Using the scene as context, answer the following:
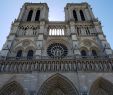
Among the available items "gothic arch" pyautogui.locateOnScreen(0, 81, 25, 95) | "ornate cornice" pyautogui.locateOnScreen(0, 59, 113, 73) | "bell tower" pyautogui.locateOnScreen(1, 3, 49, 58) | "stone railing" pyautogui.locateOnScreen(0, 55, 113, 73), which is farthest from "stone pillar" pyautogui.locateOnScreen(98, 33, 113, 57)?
"gothic arch" pyautogui.locateOnScreen(0, 81, 25, 95)

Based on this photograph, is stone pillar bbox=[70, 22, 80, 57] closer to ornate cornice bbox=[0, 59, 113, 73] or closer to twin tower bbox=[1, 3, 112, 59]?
twin tower bbox=[1, 3, 112, 59]

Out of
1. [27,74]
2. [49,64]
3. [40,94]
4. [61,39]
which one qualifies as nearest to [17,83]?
[27,74]

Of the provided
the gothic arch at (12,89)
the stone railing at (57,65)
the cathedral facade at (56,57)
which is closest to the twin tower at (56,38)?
the cathedral facade at (56,57)

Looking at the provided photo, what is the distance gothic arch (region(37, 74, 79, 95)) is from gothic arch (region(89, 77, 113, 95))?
2131mm

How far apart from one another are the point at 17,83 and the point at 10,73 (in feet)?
4.40

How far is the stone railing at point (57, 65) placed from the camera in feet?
53.1

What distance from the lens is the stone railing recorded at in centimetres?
1619

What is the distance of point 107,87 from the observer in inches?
615

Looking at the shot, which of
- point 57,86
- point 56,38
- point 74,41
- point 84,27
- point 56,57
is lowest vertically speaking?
point 57,86

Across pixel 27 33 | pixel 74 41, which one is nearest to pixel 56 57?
pixel 74 41

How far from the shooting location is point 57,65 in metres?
16.7

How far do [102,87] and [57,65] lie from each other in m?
4.94

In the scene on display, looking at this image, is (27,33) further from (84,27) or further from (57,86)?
(57,86)

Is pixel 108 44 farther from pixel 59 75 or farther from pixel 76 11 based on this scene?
pixel 76 11
